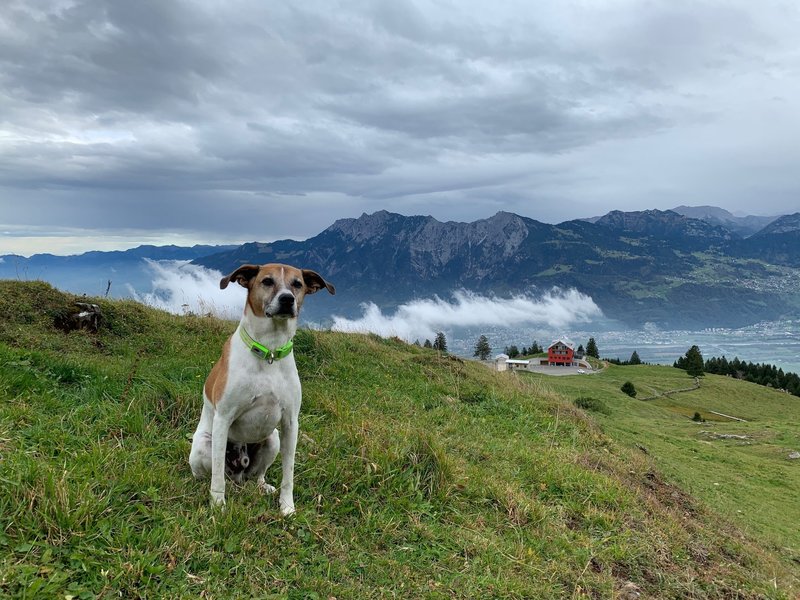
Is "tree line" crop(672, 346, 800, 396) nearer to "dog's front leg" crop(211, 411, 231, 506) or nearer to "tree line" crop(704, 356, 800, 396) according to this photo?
"tree line" crop(704, 356, 800, 396)

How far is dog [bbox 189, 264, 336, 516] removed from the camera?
14.3 ft

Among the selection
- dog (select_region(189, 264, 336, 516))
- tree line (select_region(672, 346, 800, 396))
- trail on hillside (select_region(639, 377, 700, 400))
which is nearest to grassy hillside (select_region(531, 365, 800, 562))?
dog (select_region(189, 264, 336, 516))

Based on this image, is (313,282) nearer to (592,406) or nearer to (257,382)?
(257,382)

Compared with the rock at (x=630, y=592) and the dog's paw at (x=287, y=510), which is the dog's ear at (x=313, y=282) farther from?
the rock at (x=630, y=592)

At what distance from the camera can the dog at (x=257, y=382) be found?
14.3 ft

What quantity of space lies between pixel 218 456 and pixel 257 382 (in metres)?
0.76

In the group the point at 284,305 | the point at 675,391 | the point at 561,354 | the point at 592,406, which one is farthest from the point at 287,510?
the point at 561,354

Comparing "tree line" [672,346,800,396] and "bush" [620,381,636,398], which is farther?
"tree line" [672,346,800,396]

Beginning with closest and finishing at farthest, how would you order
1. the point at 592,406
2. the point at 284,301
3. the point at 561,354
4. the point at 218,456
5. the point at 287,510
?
the point at 284,301 → the point at 218,456 → the point at 287,510 → the point at 592,406 → the point at 561,354

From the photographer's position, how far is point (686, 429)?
26453 millimetres

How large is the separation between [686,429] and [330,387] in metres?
24.3

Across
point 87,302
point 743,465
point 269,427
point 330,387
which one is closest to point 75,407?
point 269,427

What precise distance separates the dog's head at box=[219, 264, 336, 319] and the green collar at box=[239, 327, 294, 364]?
231mm

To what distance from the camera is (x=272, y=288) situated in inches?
174
